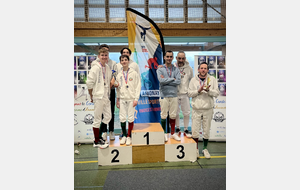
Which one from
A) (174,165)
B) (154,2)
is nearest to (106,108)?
(174,165)

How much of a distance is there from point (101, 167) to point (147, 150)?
766 millimetres

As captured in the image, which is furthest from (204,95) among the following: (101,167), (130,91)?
(101,167)

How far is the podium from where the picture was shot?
2.99 meters

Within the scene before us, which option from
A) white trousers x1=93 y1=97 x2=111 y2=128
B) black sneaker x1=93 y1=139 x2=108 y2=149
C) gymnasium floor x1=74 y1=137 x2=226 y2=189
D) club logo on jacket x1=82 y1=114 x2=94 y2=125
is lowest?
gymnasium floor x1=74 y1=137 x2=226 y2=189

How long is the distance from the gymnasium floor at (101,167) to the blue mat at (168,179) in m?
0.21

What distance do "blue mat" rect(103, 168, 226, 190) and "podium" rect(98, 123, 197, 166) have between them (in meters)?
0.50

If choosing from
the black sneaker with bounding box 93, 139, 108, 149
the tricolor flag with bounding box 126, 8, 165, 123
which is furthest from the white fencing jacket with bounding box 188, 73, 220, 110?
the black sneaker with bounding box 93, 139, 108, 149

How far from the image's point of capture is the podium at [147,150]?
2988 millimetres

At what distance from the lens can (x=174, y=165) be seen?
2928mm

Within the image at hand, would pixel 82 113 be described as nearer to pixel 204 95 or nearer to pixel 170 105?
pixel 170 105

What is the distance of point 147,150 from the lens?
3.04 meters

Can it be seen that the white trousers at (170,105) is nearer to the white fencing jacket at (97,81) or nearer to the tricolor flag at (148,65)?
the tricolor flag at (148,65)

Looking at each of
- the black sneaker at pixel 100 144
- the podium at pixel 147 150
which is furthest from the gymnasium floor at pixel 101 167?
the black sneaker at pixel 100 144

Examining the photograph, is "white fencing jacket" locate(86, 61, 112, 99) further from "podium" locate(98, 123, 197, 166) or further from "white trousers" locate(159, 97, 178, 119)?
"white trousers" locate(159, 97, 178, 119)
